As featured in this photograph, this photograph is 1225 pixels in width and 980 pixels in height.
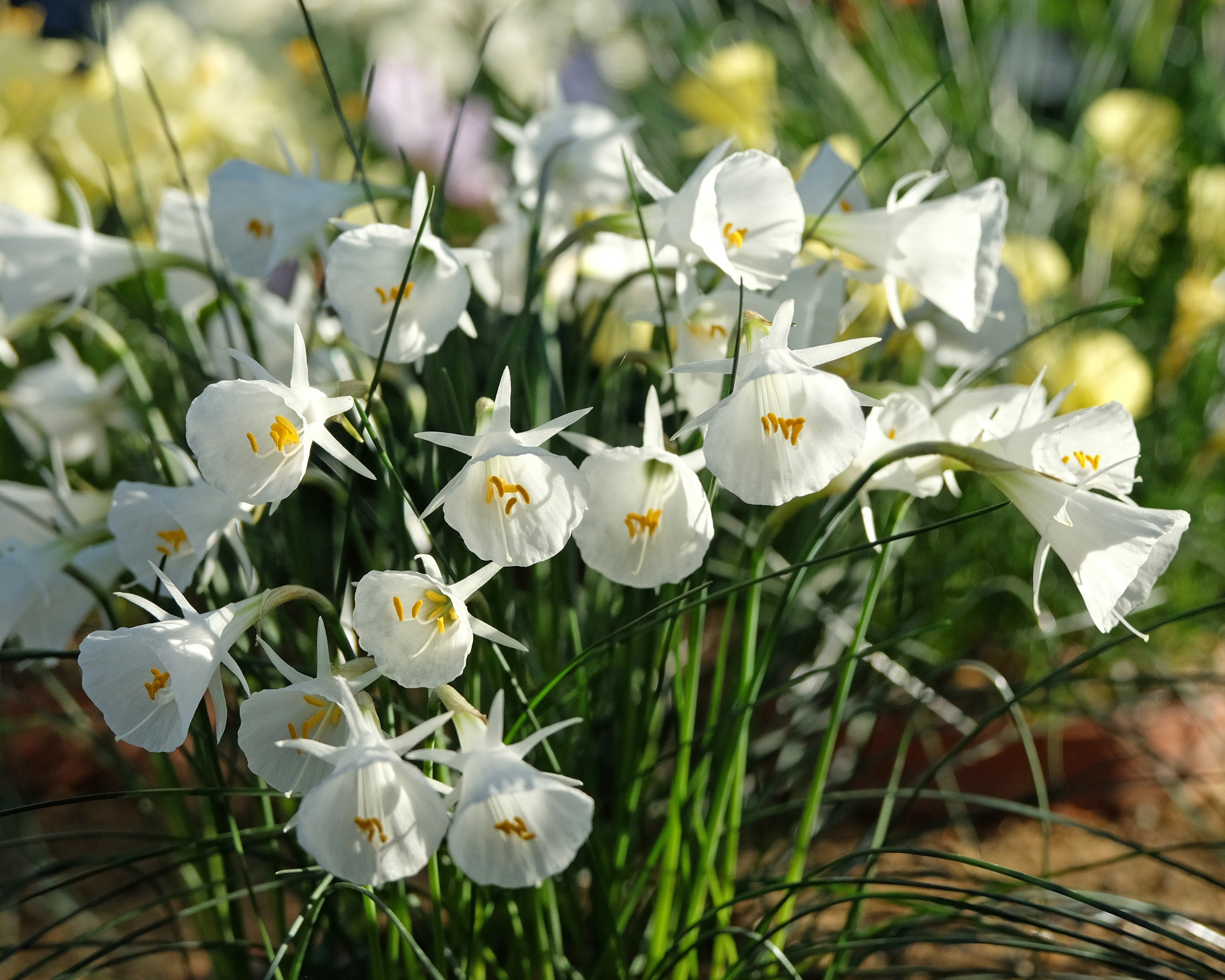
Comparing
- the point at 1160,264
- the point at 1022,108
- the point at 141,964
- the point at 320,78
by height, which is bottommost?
the point at 141,964

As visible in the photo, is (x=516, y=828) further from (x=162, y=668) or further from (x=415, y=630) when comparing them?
(x=162, y=668)

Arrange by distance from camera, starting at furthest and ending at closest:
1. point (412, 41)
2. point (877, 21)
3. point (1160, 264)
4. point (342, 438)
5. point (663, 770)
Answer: point (412, 41) < point (877, 21) < point (1160, 264) < point (663, 770) < point (342, 438)

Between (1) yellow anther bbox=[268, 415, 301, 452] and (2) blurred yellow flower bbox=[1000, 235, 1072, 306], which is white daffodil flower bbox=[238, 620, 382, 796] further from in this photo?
(2) blurred yellow flower bbox=[1000, 235, 1072, 306]

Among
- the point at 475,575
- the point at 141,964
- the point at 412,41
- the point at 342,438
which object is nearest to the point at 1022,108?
the point at 342,438

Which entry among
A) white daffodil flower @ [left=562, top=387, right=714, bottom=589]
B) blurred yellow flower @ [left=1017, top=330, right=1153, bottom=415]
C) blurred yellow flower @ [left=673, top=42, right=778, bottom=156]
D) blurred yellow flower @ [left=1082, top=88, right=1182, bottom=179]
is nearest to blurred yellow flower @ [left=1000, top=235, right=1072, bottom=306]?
blurred yellow flower @ [left=1017, top=330, right=1153, bottom=415]

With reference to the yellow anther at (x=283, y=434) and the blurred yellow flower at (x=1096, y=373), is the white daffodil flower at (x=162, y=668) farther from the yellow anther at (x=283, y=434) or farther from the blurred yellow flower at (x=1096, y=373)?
the blurred yellow flower at (x=1096, y=373)

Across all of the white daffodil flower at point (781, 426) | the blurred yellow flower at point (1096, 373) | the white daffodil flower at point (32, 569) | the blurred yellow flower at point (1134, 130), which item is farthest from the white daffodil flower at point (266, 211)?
the blurred yellow flower at point (1134, 130)

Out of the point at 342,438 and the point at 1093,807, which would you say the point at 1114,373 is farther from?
the point at 342,438
